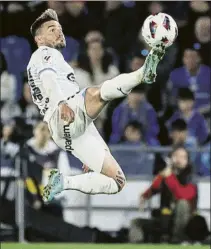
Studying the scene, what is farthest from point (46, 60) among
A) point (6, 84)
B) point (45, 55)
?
point (6, 84)

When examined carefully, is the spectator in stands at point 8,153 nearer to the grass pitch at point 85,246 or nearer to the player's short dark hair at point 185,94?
the grass pitch at point 85,246

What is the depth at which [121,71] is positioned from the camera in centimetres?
1653

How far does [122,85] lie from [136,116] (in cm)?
513

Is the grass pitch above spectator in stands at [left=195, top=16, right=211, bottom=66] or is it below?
below

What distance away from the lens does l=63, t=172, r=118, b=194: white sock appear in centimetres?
1101

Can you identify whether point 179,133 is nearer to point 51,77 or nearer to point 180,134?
point 180,134

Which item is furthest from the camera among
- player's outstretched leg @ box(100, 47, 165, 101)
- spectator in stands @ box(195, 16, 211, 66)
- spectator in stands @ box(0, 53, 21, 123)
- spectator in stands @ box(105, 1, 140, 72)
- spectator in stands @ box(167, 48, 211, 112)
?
spectator in stands @ box(105, 1, 140, 72)

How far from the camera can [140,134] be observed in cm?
1560

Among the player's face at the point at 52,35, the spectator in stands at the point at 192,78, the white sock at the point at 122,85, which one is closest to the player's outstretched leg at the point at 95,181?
the white sock at the point at 122,85

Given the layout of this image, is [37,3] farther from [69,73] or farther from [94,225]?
[69,73]

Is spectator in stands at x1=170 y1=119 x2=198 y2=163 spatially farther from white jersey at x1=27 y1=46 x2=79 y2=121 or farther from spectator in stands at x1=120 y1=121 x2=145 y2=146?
white jersey at x1=27 y1=46 x2=79 y2=121

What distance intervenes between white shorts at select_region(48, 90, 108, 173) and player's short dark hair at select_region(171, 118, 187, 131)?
14.4 feet

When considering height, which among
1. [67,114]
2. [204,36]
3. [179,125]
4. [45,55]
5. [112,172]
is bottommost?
[112,172]

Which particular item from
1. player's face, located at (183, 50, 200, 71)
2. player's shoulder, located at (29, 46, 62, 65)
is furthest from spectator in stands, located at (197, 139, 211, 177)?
player's shoulder, located at (29, 46, 62, 65)
